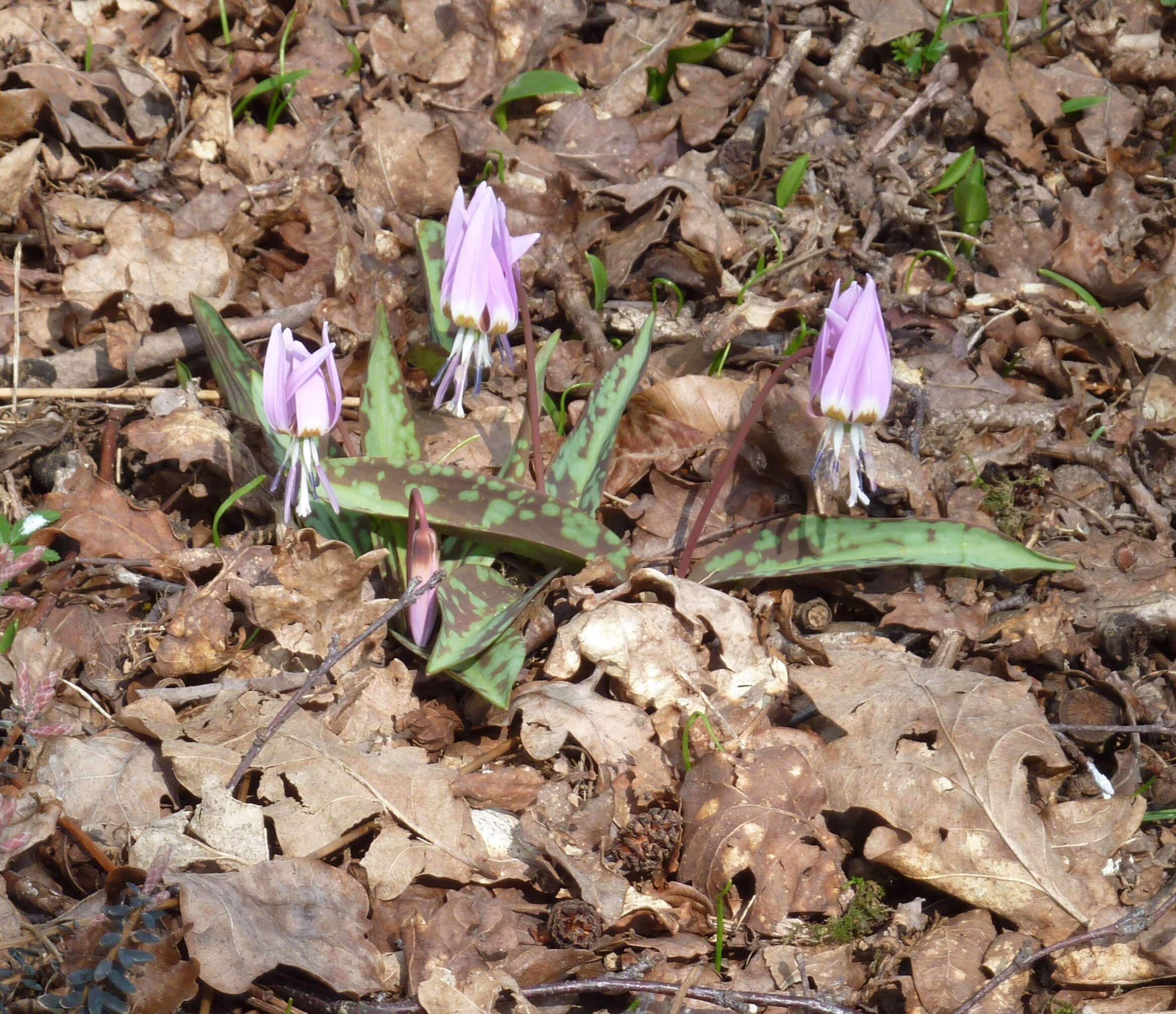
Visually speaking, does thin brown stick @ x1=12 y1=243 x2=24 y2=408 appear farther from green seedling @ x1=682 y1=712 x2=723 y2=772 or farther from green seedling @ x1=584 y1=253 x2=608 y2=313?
→ green seedling @ x1=682 y1=712 x2=723 y2=772

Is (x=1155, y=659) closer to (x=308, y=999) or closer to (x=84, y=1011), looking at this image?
(x=308, y=999)

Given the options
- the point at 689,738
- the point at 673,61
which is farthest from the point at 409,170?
the point at 689,738

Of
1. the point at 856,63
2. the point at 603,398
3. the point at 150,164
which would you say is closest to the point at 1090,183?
the point at 856,63

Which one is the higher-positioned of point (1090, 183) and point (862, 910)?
point (1090, 183)

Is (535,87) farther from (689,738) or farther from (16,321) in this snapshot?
(689,738)

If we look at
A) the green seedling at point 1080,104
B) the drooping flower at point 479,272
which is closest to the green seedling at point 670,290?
the drooping flower at point 479,272
